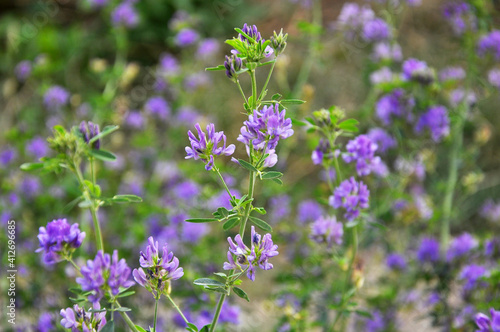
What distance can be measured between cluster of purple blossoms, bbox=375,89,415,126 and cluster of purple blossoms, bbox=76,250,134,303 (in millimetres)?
1196

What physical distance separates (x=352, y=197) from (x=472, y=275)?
0.56 metres

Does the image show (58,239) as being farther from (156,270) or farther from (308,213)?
(308,213)

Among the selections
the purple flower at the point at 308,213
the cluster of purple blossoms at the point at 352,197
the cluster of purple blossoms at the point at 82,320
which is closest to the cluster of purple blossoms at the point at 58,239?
the cluster of purple blossoms at the point at 82,320

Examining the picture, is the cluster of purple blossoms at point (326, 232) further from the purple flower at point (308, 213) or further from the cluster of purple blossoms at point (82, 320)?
the purple flower at point (308, 213)

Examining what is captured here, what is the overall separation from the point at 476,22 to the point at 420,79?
48cm

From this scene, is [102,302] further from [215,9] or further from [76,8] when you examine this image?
[76,8]

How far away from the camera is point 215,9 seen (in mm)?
4207

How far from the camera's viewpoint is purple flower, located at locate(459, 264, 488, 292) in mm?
1483

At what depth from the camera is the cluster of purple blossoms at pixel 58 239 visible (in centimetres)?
91

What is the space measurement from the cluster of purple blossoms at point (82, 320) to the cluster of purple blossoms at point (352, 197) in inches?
22.5

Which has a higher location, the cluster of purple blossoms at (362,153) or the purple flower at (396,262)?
the cluster of purple blossoms at (362,153)

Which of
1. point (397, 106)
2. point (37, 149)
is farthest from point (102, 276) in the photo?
point (37, 149)

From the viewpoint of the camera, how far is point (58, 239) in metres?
0.91

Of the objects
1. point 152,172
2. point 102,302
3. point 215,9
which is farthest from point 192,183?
point 215,9
